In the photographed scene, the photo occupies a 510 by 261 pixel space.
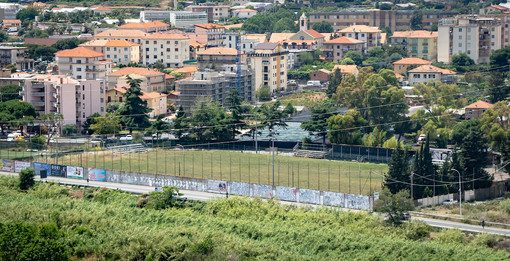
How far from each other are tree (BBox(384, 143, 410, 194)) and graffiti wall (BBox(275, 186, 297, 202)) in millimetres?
3280

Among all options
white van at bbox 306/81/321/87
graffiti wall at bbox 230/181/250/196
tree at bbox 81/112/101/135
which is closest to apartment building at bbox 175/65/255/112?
tree at bbox 81/112/101/135

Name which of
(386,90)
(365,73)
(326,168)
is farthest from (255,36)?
(326,168)

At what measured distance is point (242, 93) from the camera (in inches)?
2330

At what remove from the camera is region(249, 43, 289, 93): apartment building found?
6088 cm

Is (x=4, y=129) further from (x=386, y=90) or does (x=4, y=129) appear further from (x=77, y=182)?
(x=386, y=90)

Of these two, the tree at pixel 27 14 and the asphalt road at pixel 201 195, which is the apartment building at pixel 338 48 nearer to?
the tree at pixel 27 14

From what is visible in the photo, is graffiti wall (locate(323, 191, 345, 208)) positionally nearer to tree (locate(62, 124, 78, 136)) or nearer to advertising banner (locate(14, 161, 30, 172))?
advertising banner (locate(14, 161, 30, 172))

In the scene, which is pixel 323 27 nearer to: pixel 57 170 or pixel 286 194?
pixel 57 170

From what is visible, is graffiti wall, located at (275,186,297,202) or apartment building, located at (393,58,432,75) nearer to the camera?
graffiti wall, located at (275,186,297,202)

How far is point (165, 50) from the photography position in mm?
71062

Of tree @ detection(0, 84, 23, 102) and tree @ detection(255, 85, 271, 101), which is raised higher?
tree @ detection(0, 84, 23, 102)

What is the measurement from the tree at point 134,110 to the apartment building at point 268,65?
10.5 metres

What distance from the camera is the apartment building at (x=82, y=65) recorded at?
2215 inches

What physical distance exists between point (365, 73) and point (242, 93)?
25.6ft
